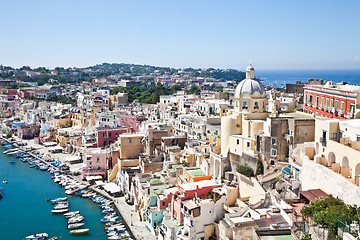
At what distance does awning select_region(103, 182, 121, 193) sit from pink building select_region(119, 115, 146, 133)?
11854 millimetres

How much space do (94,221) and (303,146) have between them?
51.3 ft

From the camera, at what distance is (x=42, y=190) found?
3400 cm

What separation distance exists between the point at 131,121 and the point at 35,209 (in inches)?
683

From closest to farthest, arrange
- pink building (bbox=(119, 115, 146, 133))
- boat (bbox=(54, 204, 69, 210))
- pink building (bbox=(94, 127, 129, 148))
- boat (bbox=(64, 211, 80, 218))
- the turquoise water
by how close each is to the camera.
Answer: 1. the turquoise water
2. boat (bbox=(64, 211, 80, 218))
3. boat (bbox=(54, 204, 69, 210))
4. pink building (bbox=(94, 127, 129, 148))
5. pink building (bbox=(119, 115, 146, 133))

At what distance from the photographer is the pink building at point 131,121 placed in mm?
43938

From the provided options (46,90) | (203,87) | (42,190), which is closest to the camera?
(42,190)

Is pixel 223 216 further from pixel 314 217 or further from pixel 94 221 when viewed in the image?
pixel 94 221

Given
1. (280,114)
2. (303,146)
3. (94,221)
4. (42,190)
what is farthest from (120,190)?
(303,146)

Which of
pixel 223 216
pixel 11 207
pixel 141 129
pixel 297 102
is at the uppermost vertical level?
pixel 297 102

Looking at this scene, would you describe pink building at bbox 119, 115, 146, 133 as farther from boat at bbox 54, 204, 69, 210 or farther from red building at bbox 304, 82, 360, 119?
red building at bbox 304, 82, 360, 119

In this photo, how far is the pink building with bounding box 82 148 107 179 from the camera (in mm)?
35397

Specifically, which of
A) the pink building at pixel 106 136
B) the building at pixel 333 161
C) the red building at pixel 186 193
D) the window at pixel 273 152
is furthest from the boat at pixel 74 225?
the building at pixel 333 161

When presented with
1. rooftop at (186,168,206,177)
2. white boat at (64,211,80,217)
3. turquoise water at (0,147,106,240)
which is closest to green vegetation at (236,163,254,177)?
rooftop at (186,168,206,177)

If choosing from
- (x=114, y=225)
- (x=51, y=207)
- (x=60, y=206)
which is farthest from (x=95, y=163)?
(x=114, y=225)
